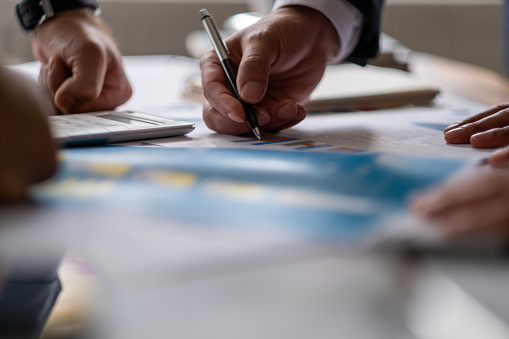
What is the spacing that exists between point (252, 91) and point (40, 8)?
0.49m

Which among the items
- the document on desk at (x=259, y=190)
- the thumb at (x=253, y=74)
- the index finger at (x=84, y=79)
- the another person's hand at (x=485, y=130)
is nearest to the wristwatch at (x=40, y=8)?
the index finger at (x=84, y=79)

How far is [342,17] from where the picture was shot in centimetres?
87

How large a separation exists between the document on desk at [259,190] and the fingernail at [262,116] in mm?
187

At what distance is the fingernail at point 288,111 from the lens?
0.64 m

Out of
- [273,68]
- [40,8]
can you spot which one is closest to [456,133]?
[273,68]

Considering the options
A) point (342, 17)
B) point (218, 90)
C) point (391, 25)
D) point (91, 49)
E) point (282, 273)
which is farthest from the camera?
point (391, 25)

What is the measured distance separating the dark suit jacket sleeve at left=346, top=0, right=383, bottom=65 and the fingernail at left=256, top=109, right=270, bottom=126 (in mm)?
385

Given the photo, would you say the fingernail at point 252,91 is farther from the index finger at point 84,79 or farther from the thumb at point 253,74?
the index finger at point 84,79

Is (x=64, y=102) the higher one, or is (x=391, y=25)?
(x=64, y=102)

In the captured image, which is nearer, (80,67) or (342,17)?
(80,67)

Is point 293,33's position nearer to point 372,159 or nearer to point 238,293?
point 372,159

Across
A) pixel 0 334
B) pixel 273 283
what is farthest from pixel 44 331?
pixel 273 283

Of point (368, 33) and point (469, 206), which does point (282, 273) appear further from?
point (469, 206)

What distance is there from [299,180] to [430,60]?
1636 mm
